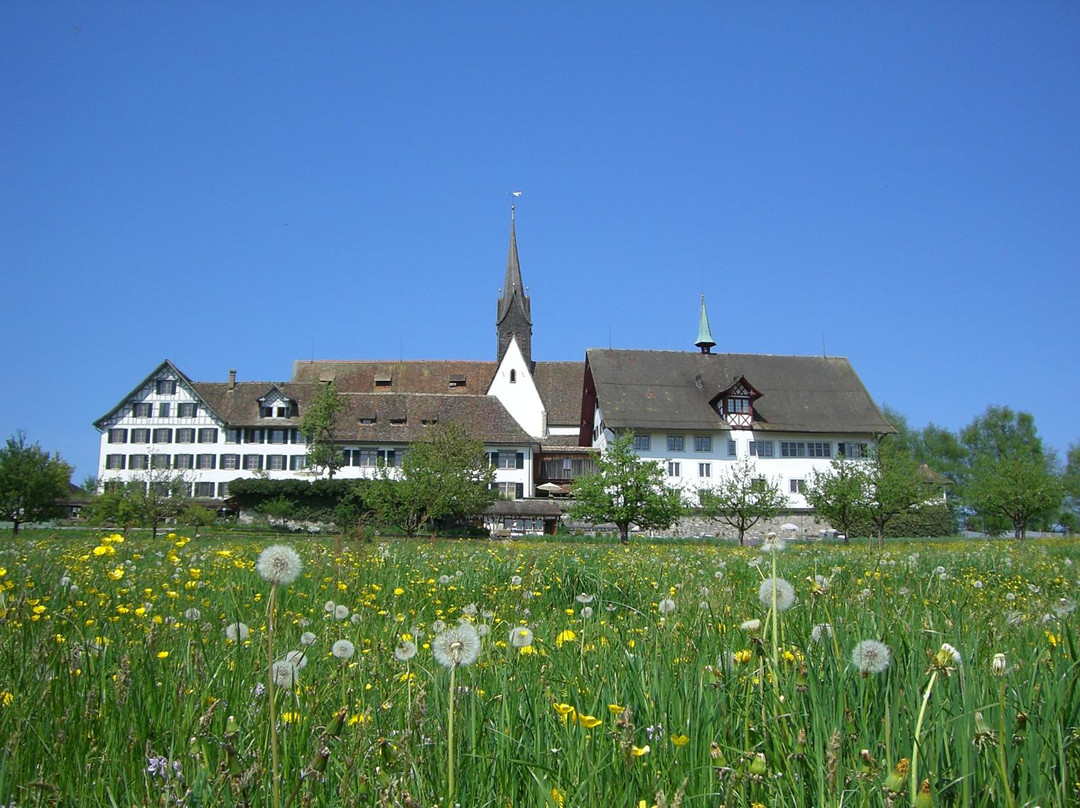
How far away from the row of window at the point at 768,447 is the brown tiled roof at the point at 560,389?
15370 millimetres

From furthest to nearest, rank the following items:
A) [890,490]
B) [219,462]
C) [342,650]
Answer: [219,462] → [890,490] → [342,650]

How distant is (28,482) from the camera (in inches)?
1887

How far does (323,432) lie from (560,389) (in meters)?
23.8

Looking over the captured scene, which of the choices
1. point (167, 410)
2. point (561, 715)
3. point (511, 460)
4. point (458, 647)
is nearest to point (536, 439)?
point (511, 460)

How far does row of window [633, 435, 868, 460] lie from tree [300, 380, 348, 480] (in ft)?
72.7

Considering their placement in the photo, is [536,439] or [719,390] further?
[536,439]

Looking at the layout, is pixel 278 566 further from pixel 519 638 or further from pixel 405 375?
pixel 405 375

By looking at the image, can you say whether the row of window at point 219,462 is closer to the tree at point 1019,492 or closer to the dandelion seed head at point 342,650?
the tree at point 1019,492

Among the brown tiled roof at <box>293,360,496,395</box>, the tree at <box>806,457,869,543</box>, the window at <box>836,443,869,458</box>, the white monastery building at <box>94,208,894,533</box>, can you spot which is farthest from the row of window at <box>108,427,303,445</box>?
the window at <box>836,443,869,458</box>

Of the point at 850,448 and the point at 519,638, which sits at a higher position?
the point at 850,448

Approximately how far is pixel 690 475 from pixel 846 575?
193 feet

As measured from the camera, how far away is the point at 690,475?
65562 millimetres

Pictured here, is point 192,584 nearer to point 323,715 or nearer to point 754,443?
point 323,715

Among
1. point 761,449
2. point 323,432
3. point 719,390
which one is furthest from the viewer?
point 719,390
